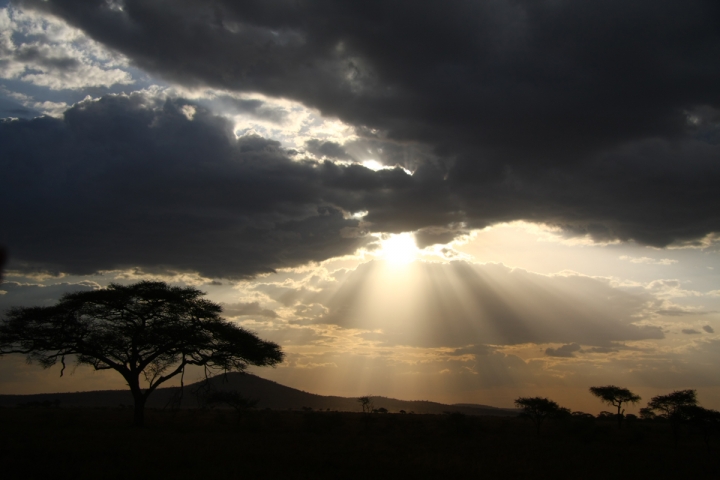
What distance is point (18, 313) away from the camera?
33.2 m

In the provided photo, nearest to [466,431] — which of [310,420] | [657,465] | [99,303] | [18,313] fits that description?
[310,420]

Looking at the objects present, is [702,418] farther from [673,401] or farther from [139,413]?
[139,413]

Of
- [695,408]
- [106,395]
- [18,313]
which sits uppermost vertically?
[18,313]

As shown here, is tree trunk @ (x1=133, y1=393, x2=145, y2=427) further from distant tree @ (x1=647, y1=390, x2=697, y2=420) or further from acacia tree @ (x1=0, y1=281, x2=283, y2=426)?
distant tree @ (x1=647, y1=390, x2=697, y2=420)

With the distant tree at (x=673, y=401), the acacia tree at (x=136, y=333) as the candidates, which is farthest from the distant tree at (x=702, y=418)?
the acacia tree at (x=136, y=333)

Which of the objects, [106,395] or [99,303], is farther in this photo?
[106,395]

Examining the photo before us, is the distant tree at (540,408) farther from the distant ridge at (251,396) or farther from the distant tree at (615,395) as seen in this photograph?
the distant ridge at (251,396)

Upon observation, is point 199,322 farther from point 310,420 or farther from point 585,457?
point 585,457

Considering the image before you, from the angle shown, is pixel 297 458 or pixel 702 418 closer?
pixel 297 458

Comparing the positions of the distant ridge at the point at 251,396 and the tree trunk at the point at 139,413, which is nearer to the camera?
the tree trunk at the point at 139,413

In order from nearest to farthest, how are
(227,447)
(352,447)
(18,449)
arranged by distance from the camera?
(18,449) → (227,447) → (352,447)

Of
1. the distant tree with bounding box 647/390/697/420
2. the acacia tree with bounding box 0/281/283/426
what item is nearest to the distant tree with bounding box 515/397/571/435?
the distant tree with bounding box 647/390/697/420

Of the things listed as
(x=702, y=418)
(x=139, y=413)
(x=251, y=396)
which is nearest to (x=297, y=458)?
(x=139, y=413)

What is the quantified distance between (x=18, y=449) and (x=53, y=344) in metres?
17.0
